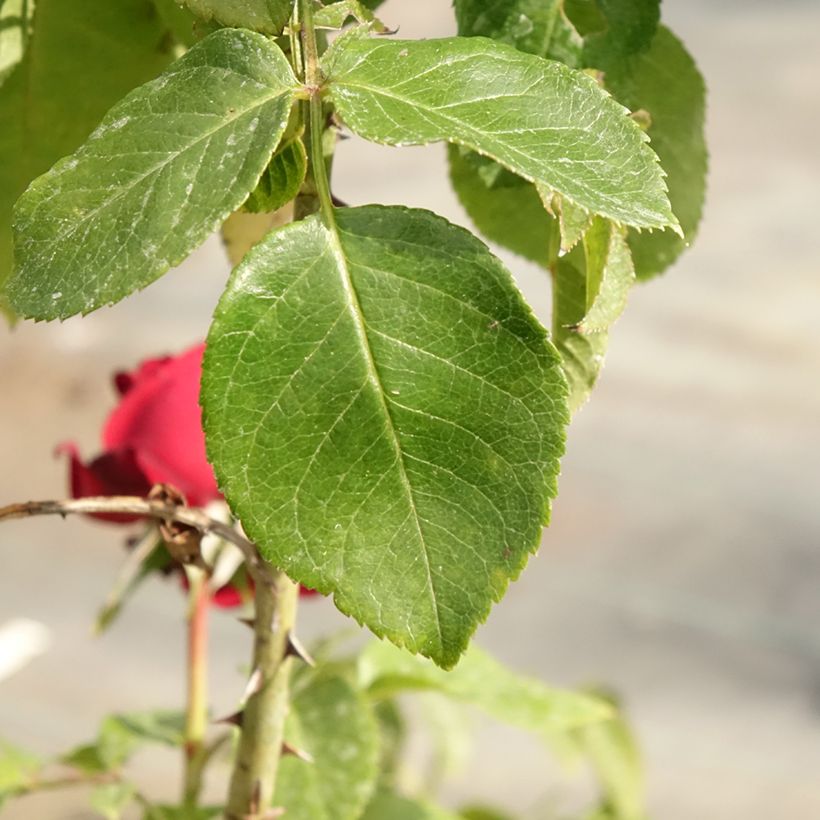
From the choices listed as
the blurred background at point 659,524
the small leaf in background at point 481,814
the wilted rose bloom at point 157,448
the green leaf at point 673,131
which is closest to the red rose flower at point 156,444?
the wilted rose bloom at point 157,448

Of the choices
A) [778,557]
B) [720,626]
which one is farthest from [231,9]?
[778,557]

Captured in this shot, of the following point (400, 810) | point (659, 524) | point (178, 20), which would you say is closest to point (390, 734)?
point (400, 810)

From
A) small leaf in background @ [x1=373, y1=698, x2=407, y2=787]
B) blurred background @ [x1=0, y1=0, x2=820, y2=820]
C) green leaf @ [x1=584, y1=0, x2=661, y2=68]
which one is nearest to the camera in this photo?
green leaf @ [x1=584, y1=0, x2=661, y2=68]

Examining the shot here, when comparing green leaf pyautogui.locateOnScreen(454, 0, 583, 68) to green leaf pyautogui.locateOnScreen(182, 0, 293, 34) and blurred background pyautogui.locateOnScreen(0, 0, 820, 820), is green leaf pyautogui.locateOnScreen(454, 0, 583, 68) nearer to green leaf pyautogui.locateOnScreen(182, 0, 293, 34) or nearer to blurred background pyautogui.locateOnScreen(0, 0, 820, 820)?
green leaf pyautogui.locateOnScreen(182, 0, 293, 34)

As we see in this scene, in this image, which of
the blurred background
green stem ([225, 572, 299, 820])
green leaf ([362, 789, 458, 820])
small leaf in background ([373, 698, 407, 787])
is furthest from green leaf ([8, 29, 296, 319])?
the blurred background

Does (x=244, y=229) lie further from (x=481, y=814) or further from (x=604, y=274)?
(x=481, y=814)

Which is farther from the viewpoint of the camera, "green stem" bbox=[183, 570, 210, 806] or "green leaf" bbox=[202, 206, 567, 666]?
"green stem" bbox=[183, 570, 210, 806]
